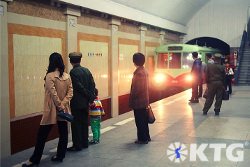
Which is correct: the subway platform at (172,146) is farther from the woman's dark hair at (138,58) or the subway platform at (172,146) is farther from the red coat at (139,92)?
the woman's dark hair at (138,58)

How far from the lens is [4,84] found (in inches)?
269

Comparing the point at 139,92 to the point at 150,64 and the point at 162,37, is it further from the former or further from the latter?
the point at 162,37

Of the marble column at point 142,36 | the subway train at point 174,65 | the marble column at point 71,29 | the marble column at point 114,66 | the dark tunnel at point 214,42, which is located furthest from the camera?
the dark tunnel at point 214,42

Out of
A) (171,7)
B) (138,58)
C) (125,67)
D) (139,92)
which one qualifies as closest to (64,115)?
(139,92)

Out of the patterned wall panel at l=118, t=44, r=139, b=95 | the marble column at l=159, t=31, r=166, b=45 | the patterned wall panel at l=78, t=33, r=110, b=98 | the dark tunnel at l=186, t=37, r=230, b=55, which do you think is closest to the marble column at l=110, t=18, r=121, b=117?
the patterned wall panel at l=78, t=33, r=110, b=98

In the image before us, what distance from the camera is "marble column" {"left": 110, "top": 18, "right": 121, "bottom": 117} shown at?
13.0m

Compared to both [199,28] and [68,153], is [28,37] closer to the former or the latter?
[68,153]

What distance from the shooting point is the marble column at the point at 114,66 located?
1304 cm

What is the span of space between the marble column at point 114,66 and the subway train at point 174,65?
161 inches

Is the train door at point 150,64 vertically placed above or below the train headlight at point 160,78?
above

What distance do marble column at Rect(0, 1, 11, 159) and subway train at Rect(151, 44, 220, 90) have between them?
36.1ft

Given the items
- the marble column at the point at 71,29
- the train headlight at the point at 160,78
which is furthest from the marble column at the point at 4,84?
the train headlight at the point at 160,78

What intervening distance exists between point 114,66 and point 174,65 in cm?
465

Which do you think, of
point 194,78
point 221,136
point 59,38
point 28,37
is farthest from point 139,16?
point 221,136
